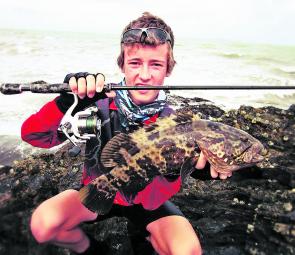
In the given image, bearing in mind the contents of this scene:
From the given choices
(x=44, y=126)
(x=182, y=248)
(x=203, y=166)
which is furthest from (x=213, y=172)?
(x=44, y=126)

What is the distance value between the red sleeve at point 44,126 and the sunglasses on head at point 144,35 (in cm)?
100

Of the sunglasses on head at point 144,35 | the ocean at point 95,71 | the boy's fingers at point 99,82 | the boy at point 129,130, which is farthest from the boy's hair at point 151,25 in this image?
the ocean at point 95,71

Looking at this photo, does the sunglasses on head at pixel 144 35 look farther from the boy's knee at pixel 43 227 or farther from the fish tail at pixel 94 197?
the boy's knee at pixel 43 227

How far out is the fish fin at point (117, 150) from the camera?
3193 mm

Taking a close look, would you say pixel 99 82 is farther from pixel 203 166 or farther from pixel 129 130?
pixel 203 166

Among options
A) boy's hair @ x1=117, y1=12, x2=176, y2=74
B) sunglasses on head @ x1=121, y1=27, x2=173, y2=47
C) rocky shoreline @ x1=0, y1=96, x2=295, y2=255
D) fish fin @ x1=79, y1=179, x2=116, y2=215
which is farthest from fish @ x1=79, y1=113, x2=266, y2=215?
sunglasses on head @ x1=121, y1=27, x2=173, y2=47

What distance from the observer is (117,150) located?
3234 mm

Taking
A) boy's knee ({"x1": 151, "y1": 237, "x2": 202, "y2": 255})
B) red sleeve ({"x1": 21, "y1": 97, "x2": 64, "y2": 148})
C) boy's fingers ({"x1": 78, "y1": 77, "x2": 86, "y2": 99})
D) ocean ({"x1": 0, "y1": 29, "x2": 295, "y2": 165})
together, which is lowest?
ocean ({"x1": 0, "y1": 29, "x2": 295, "y2": 165})

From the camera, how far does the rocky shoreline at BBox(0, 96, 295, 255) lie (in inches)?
147

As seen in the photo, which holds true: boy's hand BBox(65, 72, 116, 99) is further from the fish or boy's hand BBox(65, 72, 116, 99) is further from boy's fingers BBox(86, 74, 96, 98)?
the fish

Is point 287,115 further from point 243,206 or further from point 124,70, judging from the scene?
point 124,70

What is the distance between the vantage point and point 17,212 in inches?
170

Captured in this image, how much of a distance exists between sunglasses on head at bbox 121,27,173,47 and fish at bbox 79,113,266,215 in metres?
0.85

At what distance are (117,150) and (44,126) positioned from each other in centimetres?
71
